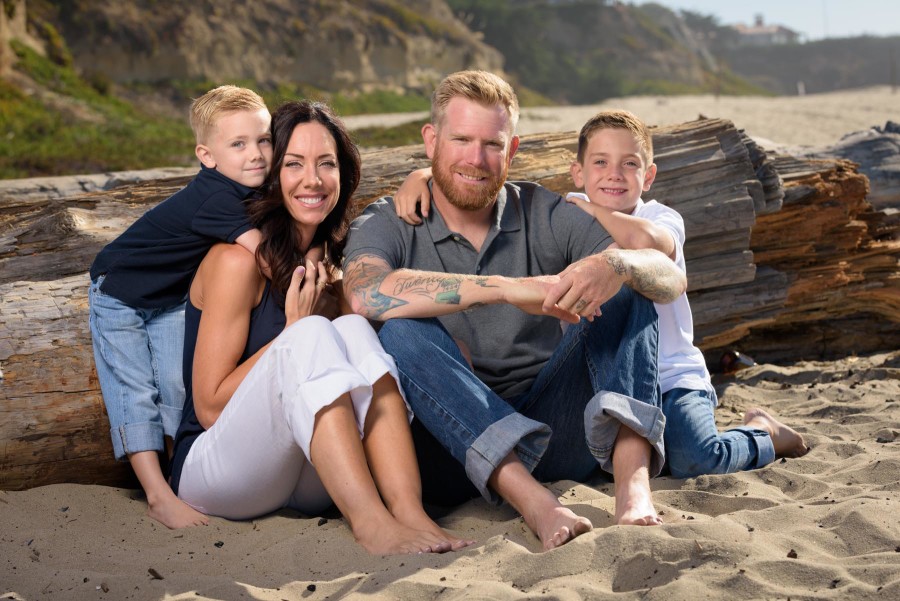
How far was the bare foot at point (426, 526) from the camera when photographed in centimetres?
291

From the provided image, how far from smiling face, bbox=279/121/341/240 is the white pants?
1.71ft

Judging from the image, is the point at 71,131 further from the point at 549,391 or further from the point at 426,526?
the point at 426,526

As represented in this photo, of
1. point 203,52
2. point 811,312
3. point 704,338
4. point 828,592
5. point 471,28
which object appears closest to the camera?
point 828,592

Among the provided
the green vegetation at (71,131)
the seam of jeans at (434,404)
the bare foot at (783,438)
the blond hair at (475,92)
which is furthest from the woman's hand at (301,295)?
the green vegetation at (71,131)

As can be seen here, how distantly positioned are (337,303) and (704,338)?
2.57 meters

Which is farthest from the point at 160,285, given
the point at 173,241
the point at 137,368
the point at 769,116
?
the point at 769,116

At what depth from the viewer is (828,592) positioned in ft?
7.80

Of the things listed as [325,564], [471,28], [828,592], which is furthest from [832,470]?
[471,28]

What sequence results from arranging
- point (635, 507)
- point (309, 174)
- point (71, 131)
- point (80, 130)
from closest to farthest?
point (635, 507), point (309, 174), point (71, 131), point (80, 130)

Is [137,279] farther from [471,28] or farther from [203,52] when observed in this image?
[471,28]

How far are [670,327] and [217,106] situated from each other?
2150mm

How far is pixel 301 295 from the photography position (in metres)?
3.37

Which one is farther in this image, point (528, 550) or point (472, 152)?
point (472, 152)

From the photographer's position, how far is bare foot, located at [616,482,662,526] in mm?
2895
